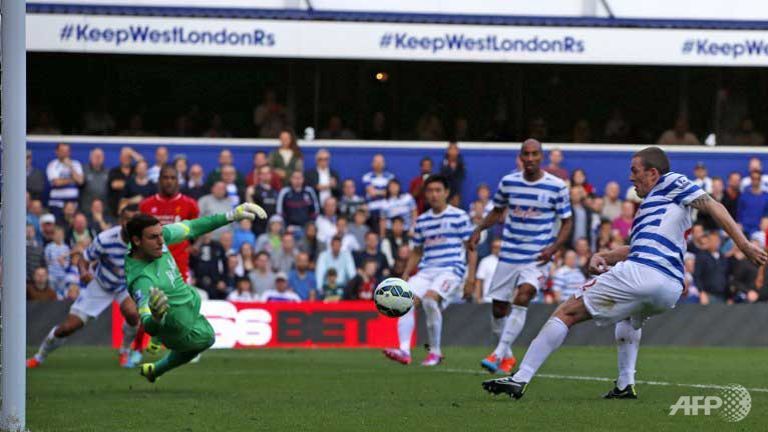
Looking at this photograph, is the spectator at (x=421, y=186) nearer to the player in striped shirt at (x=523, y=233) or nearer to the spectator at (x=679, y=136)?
the spectator at (x=679, y=136)

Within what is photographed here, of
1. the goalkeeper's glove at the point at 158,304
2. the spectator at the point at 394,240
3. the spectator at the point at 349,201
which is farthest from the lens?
Answer: the spectator at the point at 349,201

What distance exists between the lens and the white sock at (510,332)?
14.8 m

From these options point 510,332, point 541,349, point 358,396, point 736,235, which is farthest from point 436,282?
point 736,235

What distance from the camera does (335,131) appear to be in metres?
26.5

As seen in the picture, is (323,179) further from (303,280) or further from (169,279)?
(169,279)

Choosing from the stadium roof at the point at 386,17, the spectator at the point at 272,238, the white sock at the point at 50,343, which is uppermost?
the stadium roof at the point at 386,17

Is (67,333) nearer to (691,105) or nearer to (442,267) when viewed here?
(442,267)

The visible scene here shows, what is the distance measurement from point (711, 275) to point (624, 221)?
1.62 metres

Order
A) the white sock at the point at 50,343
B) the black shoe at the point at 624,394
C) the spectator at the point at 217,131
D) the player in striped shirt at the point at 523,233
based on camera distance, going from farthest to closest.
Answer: the spectator at the point at 217,131 → the white sock at the point at 50,343 → the player in striped shirt at the point at 523,233 → the black shoe at the point at 624,394

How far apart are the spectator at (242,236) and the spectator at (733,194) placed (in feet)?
25.7

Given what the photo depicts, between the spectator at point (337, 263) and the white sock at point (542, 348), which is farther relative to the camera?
the spectator at point (337, 263)

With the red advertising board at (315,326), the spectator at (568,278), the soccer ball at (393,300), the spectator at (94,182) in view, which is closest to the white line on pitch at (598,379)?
the soccer ball at (393,300)

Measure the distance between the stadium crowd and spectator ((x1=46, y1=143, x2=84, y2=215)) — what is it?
2 cm

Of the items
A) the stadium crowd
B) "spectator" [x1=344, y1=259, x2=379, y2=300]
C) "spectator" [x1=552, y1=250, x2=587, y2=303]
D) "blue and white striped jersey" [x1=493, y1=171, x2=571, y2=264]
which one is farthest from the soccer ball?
"spectator" [x1=552, y1=250, x2=587, y2=303]
